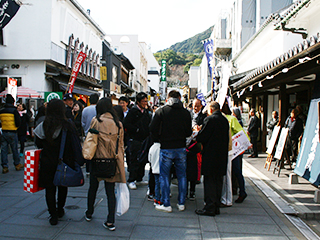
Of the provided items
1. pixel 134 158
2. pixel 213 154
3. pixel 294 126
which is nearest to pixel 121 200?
pixel 213 154

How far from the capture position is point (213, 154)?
4.76m

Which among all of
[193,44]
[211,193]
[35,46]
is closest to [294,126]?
[211,193]

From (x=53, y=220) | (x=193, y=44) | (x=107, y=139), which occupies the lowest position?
(x=53, y=220)

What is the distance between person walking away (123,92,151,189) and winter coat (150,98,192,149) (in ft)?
3.60

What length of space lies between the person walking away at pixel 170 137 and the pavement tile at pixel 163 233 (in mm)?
733

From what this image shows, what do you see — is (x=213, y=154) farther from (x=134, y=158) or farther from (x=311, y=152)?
(x=311, y=152)

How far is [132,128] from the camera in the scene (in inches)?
230

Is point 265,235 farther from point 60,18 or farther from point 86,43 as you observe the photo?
point 86,43

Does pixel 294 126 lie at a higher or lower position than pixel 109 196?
higher

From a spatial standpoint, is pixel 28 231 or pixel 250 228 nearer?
pixel 28 231

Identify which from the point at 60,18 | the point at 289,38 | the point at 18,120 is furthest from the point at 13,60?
the point at 289,38

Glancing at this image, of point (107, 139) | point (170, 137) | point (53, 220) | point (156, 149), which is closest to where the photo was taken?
point (107, 139)

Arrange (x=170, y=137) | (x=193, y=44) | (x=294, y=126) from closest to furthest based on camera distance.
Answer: (x=170, y=137)
(x=294, y=126)
(x=193, y=44)

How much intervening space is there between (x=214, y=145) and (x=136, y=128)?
1.78m
